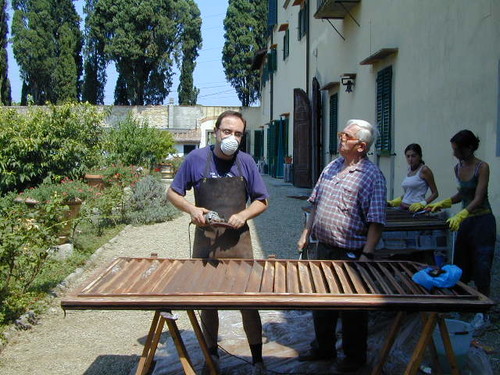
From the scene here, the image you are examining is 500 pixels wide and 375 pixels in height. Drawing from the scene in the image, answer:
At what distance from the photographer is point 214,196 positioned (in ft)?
11.5

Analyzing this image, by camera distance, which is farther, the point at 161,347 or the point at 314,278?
the point at 161,347

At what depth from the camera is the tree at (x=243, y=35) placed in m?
41.4

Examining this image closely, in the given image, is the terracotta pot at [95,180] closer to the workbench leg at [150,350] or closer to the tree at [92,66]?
the workbench leg at [150,350]

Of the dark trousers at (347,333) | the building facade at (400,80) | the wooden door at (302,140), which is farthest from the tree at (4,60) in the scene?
the dark trousers at (347,333)

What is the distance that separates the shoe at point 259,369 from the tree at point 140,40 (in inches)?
1378

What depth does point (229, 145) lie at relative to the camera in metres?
3.38

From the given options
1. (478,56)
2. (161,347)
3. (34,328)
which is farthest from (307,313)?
(478,56)

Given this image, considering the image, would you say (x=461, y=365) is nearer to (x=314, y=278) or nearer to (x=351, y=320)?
(x=351, y=320)

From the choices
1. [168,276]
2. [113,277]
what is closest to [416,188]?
[168,276]

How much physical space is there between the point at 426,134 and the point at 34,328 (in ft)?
17.7

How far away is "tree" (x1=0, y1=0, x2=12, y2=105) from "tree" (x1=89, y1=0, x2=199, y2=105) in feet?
17.7

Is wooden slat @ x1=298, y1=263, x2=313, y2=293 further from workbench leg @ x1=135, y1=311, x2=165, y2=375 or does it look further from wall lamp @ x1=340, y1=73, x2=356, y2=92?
wall lamp @ x1=340, y1=73, x2=356, y2=92

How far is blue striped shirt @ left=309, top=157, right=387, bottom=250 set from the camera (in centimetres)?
346

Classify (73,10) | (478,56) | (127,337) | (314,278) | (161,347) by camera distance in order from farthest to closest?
(73,10) → (478,56) → (127,337) → (161,347) → (314,278)
